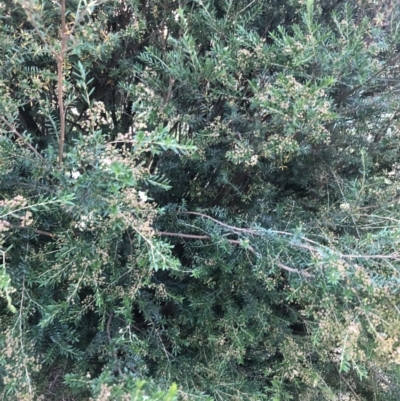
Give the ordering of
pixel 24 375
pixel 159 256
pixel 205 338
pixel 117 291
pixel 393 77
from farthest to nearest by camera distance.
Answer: pixel 205 338, pixel 393 77, pixel 117 291, pixel 24 375, pixel 159 256

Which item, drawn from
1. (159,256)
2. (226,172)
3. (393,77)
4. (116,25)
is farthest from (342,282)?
(116,25)

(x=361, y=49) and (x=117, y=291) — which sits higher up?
(x=361, y=49)

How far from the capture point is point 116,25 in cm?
173

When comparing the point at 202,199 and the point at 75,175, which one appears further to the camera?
the point at 202,199

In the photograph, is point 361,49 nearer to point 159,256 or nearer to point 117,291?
point 159,256

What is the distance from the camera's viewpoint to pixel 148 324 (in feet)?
5.70

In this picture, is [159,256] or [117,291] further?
[117,291]

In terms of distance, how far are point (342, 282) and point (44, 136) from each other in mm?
1372

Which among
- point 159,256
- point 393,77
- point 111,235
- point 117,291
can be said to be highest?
point 393,77

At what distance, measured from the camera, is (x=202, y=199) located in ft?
6.10

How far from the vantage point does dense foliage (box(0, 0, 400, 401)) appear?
45.4 inches

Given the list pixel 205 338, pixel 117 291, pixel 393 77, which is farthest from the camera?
pixel 205 338

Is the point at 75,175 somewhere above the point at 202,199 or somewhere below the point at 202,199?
above

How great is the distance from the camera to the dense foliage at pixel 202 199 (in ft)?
3.78
